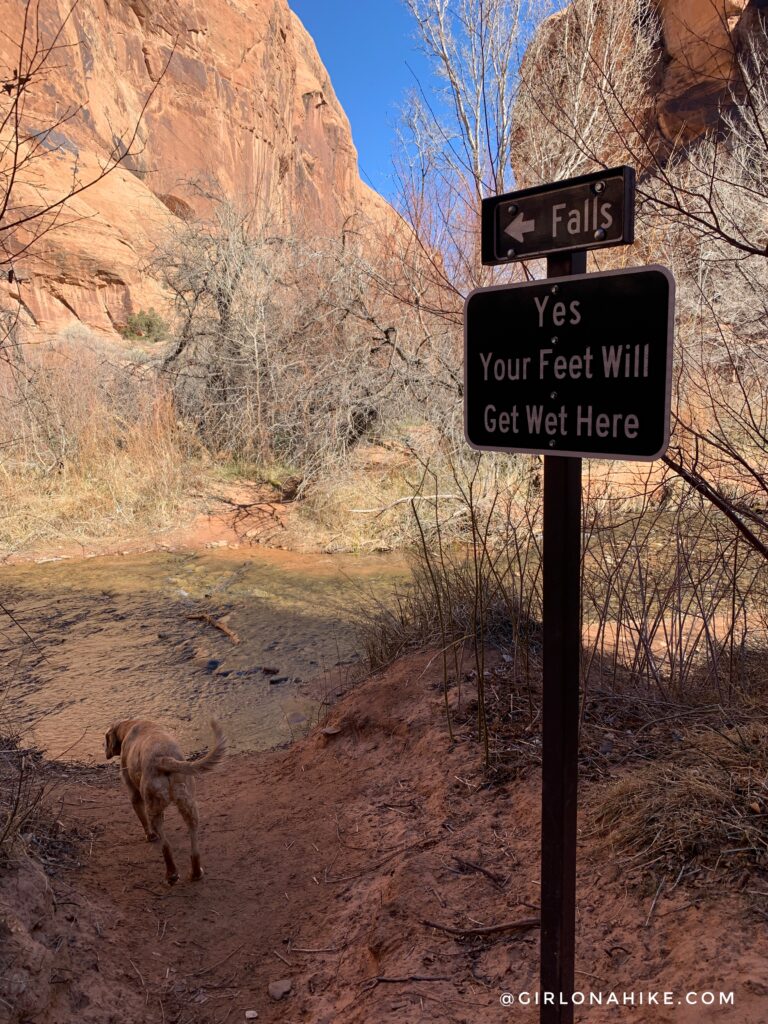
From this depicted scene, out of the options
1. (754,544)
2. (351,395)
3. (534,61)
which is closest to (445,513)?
(351,395)

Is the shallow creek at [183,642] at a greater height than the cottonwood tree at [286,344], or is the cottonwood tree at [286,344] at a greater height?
the cottonwood tree at [286,344]

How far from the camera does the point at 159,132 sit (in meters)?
36.4

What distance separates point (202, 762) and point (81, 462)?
1120 cm

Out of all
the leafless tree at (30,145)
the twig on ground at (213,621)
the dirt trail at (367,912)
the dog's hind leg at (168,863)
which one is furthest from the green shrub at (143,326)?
the dog's hind leg at (168,863)

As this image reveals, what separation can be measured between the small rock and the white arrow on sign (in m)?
2.94

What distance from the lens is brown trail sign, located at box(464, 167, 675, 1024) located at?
141 cm

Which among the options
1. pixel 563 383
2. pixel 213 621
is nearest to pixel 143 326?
pixel 213 621

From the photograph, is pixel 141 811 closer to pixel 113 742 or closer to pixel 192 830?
pixel 192 830

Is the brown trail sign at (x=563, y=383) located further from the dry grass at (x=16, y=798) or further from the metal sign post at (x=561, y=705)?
the dry grass at (x=16, y=798)

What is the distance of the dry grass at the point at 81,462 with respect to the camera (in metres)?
12.6

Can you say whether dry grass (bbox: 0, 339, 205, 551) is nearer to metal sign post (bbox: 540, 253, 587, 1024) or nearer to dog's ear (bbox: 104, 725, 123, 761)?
dog's ear (bbox: 104, 725, 123, 761)

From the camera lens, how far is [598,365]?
1.47 metres

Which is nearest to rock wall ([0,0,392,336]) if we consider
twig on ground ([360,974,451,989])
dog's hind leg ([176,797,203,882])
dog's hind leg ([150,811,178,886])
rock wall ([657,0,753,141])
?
rock wall ([657,0,753,141])

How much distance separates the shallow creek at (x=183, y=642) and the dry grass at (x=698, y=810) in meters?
3.52
